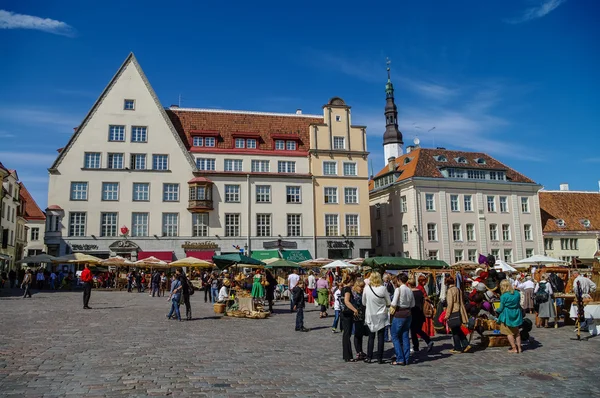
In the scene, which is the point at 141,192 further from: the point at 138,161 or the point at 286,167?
the point at 286,167

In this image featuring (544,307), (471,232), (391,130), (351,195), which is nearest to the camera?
(544,307)

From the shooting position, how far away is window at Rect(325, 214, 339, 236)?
151ft

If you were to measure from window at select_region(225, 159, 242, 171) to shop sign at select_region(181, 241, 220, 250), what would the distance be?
280 inches

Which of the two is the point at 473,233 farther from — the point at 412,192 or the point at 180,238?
the point at 180,238

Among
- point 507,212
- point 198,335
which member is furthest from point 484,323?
point 507,212

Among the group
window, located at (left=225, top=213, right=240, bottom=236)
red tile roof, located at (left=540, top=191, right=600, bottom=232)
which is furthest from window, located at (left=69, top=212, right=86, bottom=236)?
red tile roof, located at (left=540, top=191, right=600, bottom=232)

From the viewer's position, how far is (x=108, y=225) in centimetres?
4219

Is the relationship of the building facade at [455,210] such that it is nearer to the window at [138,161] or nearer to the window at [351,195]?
the window at [351,195]

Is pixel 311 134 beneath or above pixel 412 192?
above

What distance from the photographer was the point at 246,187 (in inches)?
1768

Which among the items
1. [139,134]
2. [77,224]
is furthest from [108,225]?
[139,134]

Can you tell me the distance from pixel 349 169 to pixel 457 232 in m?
12.5

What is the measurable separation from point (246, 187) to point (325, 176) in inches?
293

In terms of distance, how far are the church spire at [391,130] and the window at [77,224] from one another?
56.2 metres
